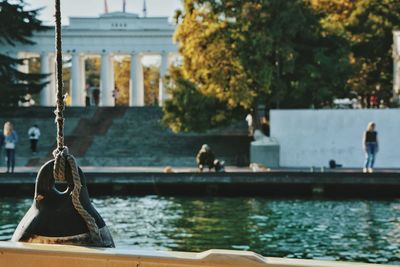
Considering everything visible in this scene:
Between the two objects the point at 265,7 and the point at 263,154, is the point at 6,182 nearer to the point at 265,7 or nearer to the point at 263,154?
the point at 263,154

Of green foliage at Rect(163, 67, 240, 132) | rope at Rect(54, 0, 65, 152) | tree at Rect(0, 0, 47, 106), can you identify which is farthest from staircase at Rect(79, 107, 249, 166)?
rope at Rect(54, 0, 65, 152)

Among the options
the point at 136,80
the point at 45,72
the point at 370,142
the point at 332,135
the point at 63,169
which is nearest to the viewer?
the point at 63,169

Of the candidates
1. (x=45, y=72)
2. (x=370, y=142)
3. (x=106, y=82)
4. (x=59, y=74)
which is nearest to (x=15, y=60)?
(x=45, y=72)

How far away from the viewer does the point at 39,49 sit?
224 ft

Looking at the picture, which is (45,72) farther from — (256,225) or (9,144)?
(256,225)

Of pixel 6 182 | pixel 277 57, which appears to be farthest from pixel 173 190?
pixel 277 57

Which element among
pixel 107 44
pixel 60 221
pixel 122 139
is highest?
pixel 107 44

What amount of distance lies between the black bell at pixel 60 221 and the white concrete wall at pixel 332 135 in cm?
2614

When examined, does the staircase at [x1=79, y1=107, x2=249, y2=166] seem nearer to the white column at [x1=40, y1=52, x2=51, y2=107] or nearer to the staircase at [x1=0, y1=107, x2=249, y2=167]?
the staircase at [x1=0, y1=107, x2=249, y2=167]

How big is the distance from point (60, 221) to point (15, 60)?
46001 millimetres

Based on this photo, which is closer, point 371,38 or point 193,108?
point 193,108

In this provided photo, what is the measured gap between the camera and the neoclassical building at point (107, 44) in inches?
2699

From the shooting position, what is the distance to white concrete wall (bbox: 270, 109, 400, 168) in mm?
31938

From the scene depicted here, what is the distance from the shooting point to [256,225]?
18.7m
